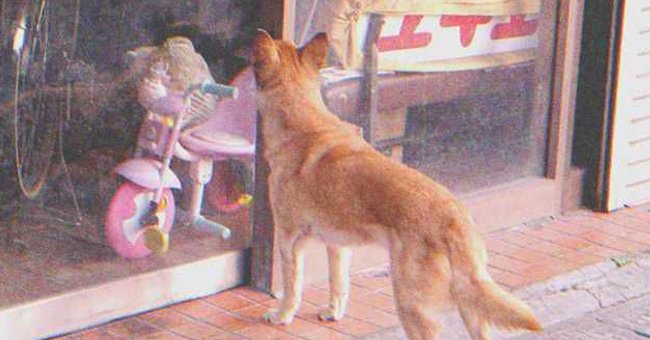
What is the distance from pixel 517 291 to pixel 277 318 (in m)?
1.37

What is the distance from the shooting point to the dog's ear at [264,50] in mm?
5770

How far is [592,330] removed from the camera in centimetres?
673

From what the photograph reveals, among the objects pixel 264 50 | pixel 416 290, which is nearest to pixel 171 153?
pixel 264 50

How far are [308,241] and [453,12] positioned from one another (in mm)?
2104

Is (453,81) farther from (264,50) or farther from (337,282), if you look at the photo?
(264,50)

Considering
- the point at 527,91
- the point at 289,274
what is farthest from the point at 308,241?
the point at 527,91

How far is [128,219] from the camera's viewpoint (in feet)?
20.8

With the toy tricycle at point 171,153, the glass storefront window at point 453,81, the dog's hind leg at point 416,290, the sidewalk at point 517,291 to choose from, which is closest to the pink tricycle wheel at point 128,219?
the toy tricycle at point 171,153

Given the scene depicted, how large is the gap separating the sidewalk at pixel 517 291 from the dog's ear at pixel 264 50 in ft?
4.06

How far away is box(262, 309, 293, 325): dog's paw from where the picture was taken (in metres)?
6.27

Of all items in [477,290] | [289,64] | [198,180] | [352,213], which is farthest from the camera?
[198,180]

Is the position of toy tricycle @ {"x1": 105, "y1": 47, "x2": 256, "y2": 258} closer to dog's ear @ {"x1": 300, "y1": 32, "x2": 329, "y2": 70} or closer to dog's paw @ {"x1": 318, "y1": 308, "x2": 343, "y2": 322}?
dog's ear @ {"x1": 300, "y1": 32, "x2": 329, "y2": 70}

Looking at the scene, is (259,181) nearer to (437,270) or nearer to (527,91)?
(437,270)

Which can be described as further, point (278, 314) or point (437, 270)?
point (278, 314)
